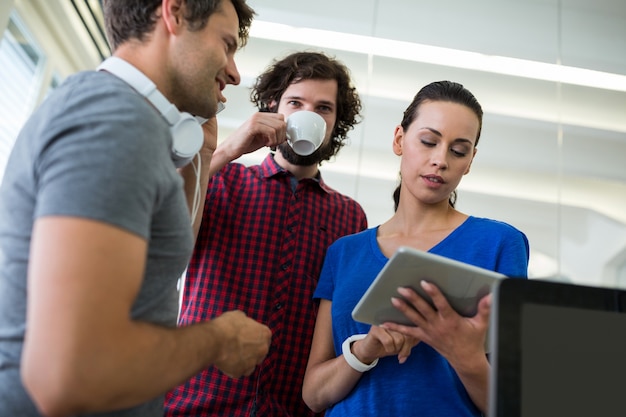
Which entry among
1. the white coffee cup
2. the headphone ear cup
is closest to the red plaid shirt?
the white coffee cup

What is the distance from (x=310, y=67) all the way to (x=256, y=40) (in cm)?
→ 116

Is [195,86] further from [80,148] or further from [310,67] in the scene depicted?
[310,67]

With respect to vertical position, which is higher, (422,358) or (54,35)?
(54,35)

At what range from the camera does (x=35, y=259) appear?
0.71 m

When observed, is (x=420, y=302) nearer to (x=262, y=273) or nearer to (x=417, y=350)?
(x=417, y=350)

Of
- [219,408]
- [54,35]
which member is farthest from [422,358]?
[54,35]

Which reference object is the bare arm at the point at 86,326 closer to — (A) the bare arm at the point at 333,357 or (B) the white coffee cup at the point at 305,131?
(A) the bare arm at the point at 333,357

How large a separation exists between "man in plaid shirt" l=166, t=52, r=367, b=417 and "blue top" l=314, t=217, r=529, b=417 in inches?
7.2

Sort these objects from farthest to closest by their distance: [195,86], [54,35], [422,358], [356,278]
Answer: [54,35]
[356,278]
[422,358]
[195,86]

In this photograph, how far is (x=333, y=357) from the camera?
1.44 m

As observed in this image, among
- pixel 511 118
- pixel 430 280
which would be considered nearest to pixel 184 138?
pixel 430 280

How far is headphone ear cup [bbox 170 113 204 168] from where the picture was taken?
983 mm

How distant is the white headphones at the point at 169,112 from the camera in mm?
962

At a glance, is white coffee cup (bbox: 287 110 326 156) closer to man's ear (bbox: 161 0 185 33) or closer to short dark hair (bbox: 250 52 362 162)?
short dark hair (bbox: 250 52 362 162)
